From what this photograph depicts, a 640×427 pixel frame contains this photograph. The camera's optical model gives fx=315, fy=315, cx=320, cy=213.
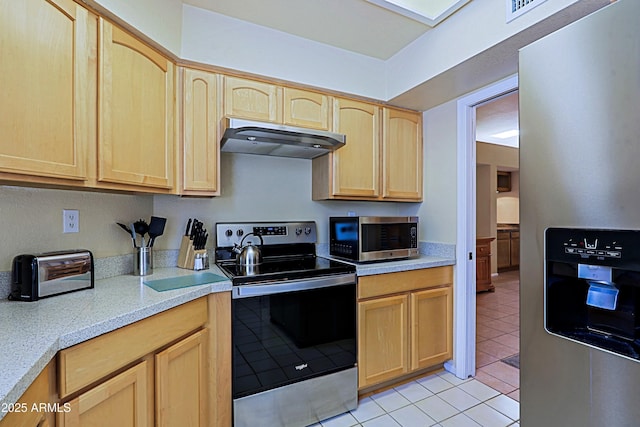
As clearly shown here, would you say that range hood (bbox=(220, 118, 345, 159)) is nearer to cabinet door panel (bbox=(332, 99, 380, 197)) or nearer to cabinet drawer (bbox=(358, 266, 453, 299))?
cabinet door panel (bbox=(332, 99, 380, 197))

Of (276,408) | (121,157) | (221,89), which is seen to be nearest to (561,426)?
(276,408)

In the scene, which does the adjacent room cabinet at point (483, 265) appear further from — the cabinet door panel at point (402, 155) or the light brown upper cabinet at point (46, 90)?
the light brown upper cabinet at point (46, 90)

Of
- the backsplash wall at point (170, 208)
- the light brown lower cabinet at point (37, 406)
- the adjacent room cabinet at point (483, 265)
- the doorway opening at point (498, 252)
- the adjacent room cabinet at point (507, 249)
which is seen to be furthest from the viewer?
the adjacent room cabinet at point (507, 249)

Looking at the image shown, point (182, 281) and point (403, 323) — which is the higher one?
point (182, 281)

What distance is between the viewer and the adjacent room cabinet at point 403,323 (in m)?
2.02

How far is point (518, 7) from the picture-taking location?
150 centimetres

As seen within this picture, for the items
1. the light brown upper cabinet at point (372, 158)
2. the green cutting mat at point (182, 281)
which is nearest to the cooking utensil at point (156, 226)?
the green cutting mat at point (182, 281)

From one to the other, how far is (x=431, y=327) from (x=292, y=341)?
1099mm

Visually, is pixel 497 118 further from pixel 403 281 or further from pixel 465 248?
pixel 403 281

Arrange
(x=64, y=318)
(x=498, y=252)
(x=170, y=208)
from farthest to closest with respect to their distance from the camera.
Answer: (x=498, y=252) → (x=170, y=208) → (x=64, y=318)

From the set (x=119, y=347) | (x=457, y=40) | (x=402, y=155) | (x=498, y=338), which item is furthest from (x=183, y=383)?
(x=498, y=338)

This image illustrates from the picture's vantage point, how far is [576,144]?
2.71ft

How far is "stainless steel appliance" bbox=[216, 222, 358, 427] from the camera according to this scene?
1.64 meters

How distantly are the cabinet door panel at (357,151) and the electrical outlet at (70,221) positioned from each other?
1.51 m
